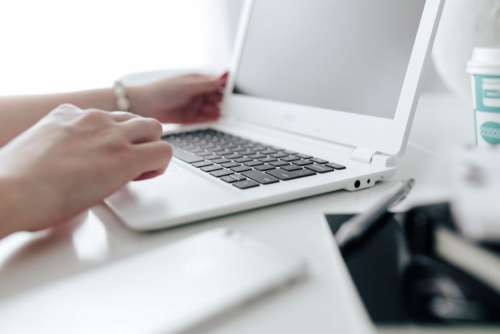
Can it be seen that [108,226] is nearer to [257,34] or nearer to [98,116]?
[98,116]

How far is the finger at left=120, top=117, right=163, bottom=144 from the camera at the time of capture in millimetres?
466

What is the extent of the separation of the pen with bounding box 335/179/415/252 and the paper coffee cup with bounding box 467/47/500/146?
17 centimetres

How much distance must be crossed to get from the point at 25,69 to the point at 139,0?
360 mm

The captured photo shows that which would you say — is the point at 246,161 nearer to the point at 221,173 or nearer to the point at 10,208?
the point at 221,173

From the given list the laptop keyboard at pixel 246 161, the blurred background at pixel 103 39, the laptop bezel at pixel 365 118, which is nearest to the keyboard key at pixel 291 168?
the laptop keyboard at pixel 246 161

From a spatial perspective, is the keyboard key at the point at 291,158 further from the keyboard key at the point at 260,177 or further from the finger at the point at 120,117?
the finger at the point at 120,117

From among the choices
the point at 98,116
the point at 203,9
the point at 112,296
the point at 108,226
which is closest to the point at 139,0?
the point at 203,9

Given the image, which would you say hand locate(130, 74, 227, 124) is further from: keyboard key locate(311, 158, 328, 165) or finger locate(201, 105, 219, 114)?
keyboard key locate(311, 158, 328, 165)

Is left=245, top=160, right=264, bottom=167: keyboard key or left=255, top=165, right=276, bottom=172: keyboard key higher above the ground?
left=255, top=165, right=276, bottom=172: keyboard key

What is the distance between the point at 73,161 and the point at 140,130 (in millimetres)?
85

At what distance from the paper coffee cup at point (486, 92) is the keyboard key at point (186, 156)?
0.33m

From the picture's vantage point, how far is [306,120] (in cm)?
68

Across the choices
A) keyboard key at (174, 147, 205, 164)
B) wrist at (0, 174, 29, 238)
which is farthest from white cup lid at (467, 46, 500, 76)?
wrist at (0, 174, 29, 238)

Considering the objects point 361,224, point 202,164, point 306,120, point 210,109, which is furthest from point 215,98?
point 361,224
